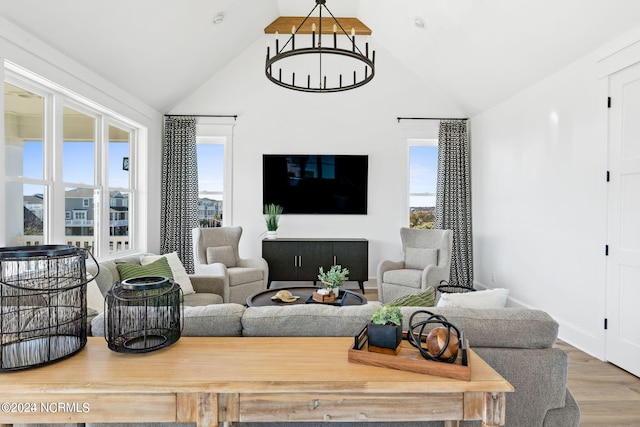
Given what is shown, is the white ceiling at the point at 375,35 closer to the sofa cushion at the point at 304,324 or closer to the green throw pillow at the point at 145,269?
the green throw pillow at the point at 145,269

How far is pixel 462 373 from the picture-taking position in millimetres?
1060

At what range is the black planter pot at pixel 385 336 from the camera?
1.19 metres

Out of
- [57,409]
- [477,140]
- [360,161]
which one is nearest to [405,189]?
[360,161]

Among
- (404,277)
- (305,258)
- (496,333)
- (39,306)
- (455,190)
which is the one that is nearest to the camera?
(39,306)

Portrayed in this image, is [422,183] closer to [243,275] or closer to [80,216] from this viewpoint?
[243,275]

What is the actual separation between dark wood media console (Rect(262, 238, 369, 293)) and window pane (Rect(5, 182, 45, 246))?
96.8 inches

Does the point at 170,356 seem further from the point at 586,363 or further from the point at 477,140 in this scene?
the point at 477,140

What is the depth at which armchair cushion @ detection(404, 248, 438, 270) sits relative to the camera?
4.38 metres

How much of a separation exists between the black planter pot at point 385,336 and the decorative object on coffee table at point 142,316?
724mm

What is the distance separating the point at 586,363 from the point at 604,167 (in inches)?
62.0

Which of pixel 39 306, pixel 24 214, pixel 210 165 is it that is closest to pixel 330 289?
pixel 39 306

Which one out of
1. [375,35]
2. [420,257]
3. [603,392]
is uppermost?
[375,35]

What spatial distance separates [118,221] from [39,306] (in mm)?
3323

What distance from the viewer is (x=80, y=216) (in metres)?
3.46
